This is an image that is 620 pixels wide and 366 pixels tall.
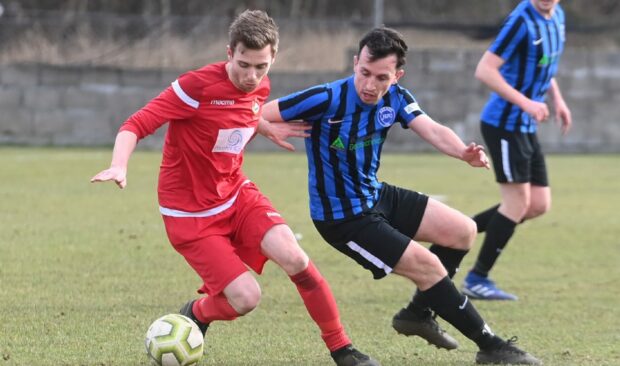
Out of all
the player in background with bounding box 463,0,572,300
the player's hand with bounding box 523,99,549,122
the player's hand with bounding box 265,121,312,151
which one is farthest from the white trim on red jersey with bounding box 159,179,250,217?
the player in background with bounding box 463,0,572,300

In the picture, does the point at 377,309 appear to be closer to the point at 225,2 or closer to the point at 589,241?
the point at 589,241

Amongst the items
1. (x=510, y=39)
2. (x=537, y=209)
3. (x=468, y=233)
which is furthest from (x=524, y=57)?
(x=468, y=233)

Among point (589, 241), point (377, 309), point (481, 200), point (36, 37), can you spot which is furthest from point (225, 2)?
point (377, 309)

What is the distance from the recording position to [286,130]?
5.30m

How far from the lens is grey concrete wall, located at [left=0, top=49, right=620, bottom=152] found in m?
19.2

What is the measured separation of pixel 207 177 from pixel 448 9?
27491 millimetres

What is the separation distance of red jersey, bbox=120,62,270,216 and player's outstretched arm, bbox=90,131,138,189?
0.92 ft

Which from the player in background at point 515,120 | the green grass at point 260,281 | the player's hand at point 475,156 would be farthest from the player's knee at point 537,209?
the player's hand at point 475,156

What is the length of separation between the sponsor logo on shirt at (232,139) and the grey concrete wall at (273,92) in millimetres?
13942

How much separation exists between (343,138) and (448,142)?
0.50 metres

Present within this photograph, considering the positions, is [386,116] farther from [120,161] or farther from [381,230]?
[120,161]

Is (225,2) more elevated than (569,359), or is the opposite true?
(569,359)

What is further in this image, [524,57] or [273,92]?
[273,92]

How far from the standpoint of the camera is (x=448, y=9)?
31891 mm
